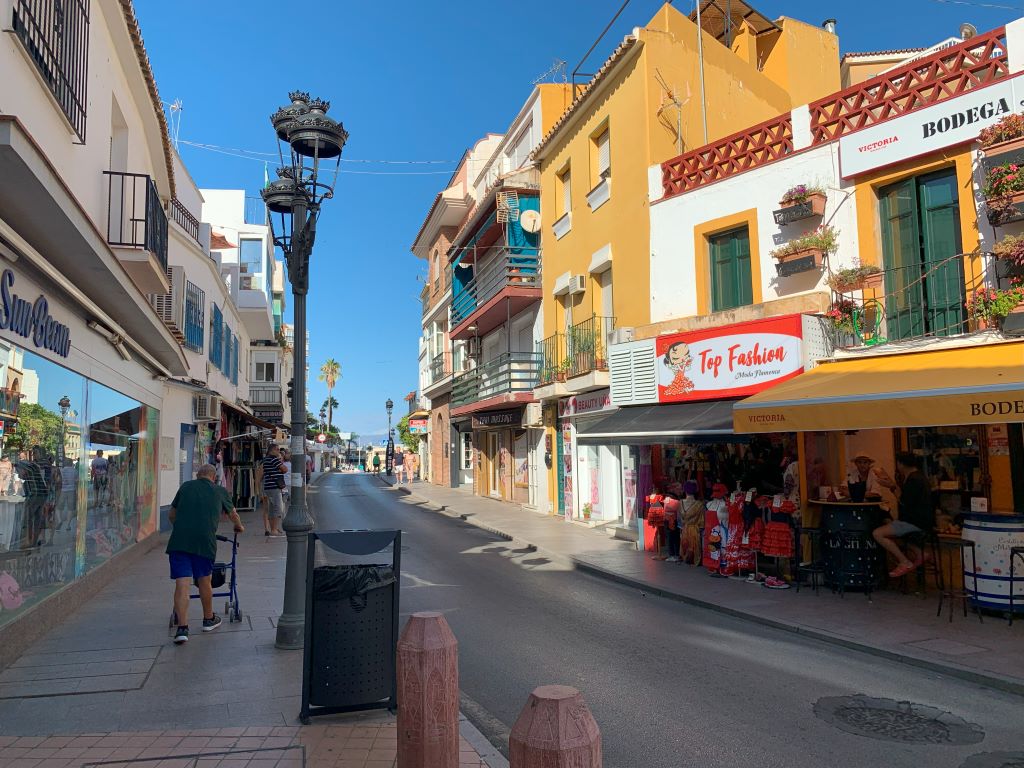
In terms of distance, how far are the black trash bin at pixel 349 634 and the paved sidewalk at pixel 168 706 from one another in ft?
0.56

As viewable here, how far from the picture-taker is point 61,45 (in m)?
7.26

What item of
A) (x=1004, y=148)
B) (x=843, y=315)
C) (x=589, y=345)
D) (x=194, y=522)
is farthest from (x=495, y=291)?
(x=194, y=522)

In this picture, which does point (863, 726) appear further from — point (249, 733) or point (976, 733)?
point (249, 733)

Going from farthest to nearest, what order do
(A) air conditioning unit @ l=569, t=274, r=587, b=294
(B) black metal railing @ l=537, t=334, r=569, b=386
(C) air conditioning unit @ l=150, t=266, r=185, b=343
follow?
(B) black metal railing @ l=537, t=334, r=569, b=386, (A) air conditioning unit @ l=569, t=274, r=587, b=294, (C) air conditioning unit @ l=150, t=266, r=185, b=343

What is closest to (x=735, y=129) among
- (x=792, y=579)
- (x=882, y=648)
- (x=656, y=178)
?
(x=656, y=178)

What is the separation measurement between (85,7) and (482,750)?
27.9 ft

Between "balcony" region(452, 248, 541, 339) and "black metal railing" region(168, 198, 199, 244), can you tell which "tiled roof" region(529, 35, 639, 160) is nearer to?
"balcony" region(452, 248, 541, 339)

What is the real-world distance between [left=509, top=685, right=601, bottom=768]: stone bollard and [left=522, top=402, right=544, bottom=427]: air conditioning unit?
19.1 m

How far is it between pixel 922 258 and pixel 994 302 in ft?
5.11

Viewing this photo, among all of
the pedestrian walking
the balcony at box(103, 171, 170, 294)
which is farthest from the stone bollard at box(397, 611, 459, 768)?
the pedestrian walking

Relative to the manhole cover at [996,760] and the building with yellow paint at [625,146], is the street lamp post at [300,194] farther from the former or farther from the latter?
the building with yellow paint at [625,146]

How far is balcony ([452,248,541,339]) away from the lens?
2252 centimetres

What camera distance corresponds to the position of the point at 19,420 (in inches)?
252

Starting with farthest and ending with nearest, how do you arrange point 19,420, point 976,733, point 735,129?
point 735,129, point 19,420, point 976,733
